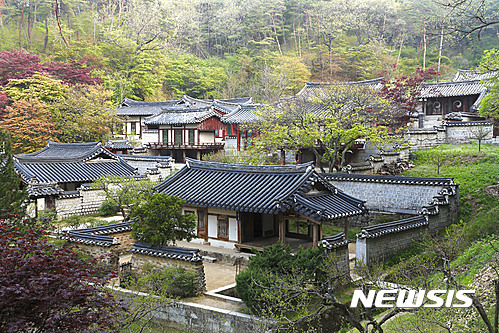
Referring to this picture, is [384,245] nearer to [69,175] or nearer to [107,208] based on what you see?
[107,208]

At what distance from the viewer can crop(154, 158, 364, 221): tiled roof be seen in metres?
16.1

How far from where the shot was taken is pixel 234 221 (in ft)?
61.2

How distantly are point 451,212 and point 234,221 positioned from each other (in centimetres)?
1090

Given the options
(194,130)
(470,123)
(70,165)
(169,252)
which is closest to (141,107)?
(194,130)

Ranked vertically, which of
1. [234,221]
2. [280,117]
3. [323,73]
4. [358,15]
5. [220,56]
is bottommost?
[234,221]

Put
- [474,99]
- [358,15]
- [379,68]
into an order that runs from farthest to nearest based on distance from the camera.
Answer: [358,15] → [379,68] → [474,99]

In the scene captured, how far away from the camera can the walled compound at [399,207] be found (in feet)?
53.1

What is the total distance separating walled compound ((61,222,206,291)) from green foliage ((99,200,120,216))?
7.94 m

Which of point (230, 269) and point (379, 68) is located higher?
point (379, 68)

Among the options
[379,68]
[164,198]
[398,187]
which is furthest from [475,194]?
[379,68]

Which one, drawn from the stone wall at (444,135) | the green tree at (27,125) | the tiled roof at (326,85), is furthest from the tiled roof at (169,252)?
the green tree at (27,125)

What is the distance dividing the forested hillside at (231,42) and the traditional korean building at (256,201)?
33.6 meters

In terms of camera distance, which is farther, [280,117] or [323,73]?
[323,73]

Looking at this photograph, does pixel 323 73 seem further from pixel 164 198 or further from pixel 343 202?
pixel 164 198
